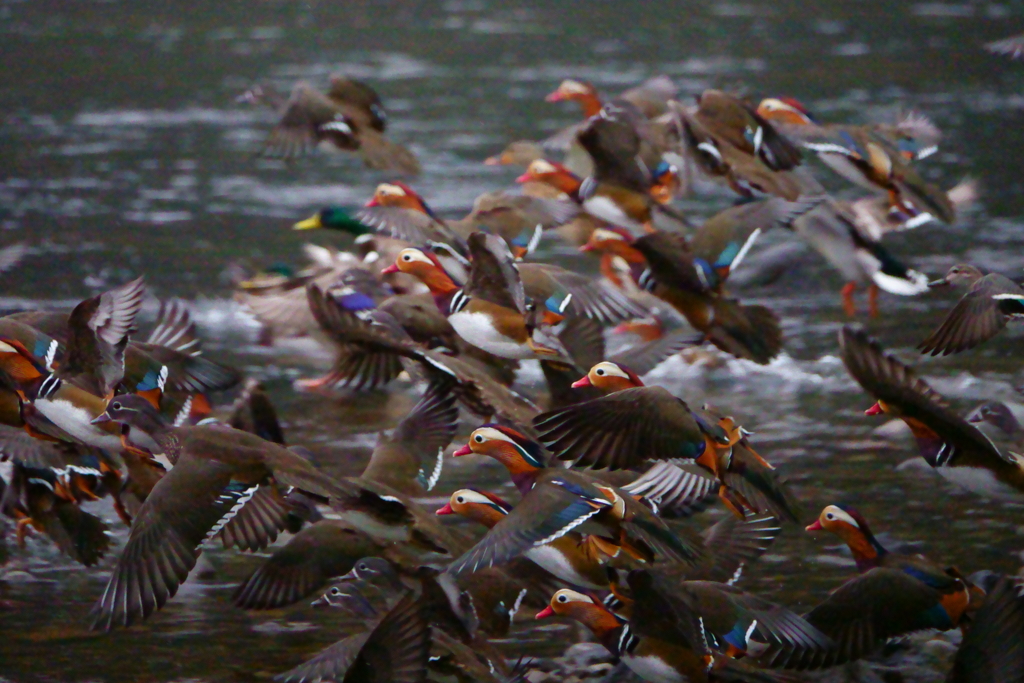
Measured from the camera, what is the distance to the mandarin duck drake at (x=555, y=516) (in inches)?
131

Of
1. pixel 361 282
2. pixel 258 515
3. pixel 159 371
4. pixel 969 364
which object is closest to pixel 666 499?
pixel 258 515

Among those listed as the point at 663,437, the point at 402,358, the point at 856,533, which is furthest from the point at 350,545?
the point at 856,533

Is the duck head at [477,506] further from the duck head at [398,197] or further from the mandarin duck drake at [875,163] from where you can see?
the duck head at [398,197]

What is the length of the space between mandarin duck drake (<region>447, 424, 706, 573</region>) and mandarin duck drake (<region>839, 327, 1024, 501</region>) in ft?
2.11

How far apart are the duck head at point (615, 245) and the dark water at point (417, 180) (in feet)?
3.04

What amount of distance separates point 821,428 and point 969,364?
1044 millimetres

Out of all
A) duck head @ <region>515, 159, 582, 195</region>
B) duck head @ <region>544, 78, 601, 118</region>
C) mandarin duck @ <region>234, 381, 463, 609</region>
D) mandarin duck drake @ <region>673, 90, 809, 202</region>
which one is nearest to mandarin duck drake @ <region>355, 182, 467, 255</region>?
duck head @ <region>515, 159, 582, 195</region>

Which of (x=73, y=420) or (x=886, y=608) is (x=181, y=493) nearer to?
(x=73, y=420)

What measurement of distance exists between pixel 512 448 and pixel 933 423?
1.12 m

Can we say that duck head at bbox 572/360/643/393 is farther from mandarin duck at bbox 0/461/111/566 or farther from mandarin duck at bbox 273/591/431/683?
mandarin duck at bbox 0/461/111/566

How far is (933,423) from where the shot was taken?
150 inches

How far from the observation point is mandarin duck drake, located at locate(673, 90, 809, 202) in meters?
5.78

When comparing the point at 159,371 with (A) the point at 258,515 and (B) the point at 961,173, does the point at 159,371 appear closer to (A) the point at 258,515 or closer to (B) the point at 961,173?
(A) the point at 258,515

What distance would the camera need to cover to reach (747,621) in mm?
3545
